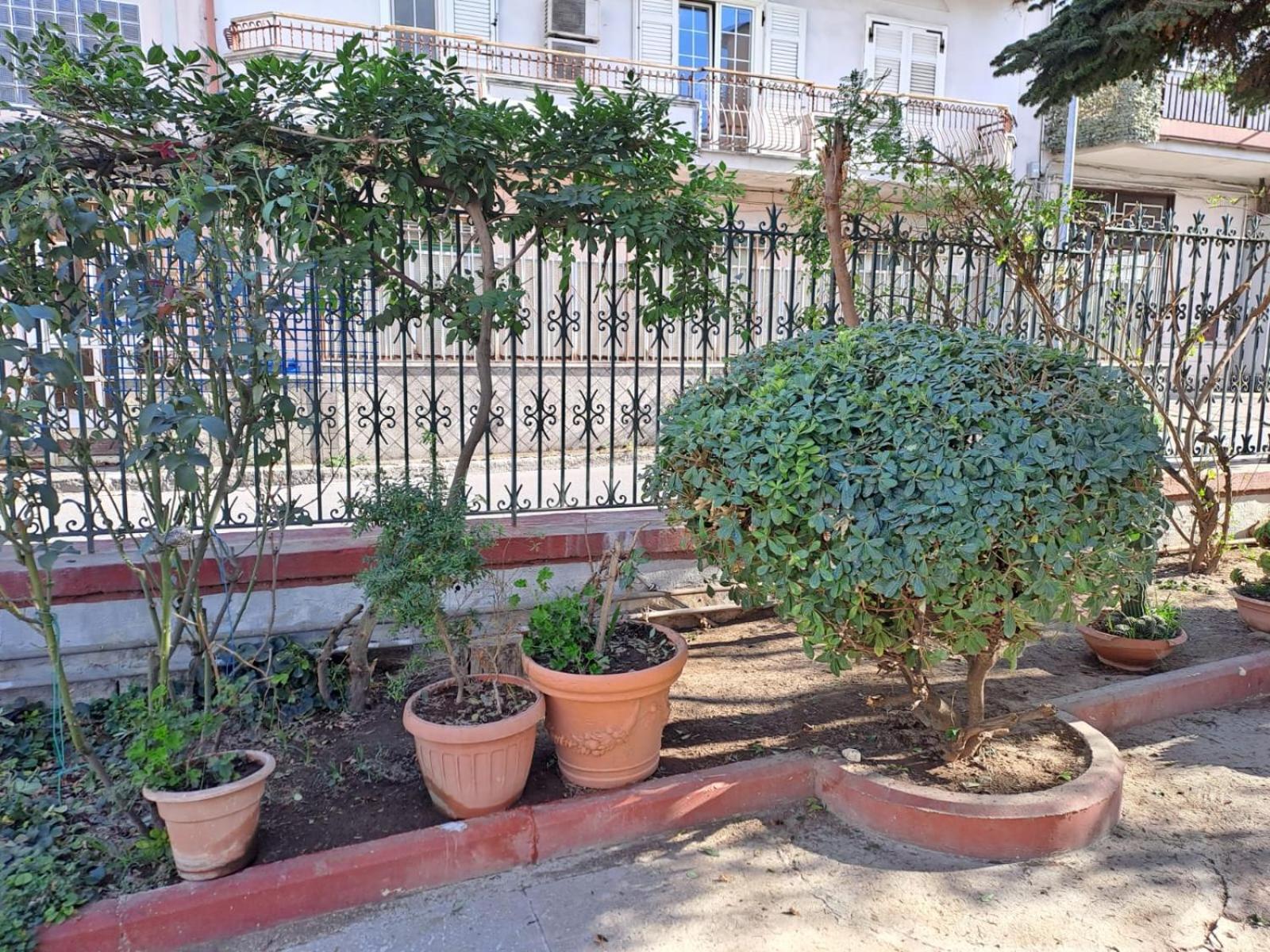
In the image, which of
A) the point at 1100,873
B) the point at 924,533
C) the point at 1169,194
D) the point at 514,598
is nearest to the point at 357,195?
the point at 514,598

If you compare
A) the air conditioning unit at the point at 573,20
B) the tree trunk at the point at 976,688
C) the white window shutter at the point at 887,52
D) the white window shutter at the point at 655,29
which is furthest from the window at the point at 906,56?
the tree trunk at the point at 976,688

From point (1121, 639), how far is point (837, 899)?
2709 millimetres

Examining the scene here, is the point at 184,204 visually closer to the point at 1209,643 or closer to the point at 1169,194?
the point at 1209,643

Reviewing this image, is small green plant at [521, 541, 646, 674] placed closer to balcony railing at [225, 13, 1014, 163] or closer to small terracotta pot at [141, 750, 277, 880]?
small terracotta pot at [141, 750, 277, 880]

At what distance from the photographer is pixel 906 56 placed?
52.9 ft

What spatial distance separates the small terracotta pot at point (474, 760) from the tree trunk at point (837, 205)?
282cm

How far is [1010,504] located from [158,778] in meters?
3.05

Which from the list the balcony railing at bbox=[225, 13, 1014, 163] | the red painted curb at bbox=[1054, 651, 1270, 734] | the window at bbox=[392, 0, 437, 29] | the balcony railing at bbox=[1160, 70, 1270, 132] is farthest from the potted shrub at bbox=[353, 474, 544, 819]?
the balcony railing at bbox=[1160, 70, 1270, 132]

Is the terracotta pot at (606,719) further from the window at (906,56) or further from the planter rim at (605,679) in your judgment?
the window at (906,56)

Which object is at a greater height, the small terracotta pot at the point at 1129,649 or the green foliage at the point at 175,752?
the green foliage at the point at 175,752

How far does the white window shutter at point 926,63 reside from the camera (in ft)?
53.1

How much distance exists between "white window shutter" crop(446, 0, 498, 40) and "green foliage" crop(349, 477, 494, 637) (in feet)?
40.8

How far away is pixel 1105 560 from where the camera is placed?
9.94 ft

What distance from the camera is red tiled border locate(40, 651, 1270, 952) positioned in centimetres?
269
